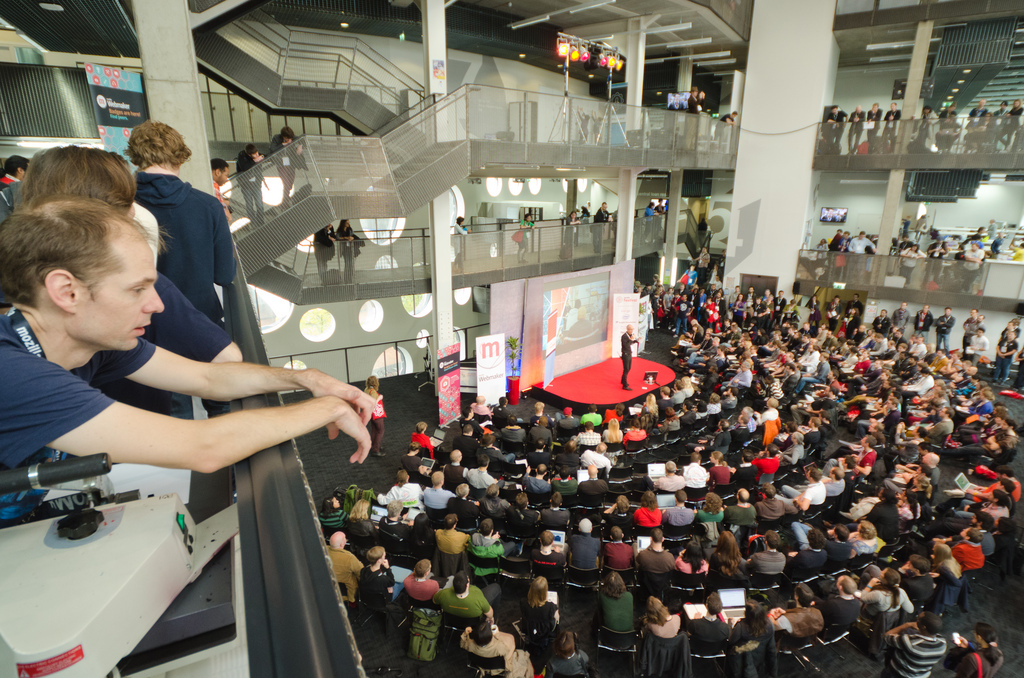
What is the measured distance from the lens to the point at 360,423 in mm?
1515

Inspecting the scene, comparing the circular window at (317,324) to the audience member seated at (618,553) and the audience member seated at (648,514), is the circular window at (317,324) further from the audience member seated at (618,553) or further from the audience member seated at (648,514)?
the audience member seated at (618,553)

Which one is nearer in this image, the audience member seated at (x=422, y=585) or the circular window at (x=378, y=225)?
the audience member seated at (x=422, y=585)

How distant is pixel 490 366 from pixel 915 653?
9361mm

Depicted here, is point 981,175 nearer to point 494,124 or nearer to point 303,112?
point 494,124

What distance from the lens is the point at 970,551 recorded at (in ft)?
22.7

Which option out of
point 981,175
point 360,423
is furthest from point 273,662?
point 981,175

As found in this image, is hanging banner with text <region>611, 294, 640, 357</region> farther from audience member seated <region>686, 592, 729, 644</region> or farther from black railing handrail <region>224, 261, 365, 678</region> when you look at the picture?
black railing handrail <region>224, 261, 365, 678</region>

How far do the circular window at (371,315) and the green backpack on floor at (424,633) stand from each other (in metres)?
12.1

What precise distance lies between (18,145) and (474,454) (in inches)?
433

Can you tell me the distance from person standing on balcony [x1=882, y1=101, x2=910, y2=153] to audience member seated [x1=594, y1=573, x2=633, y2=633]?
18032 millimetres

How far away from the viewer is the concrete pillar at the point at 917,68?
640 inches

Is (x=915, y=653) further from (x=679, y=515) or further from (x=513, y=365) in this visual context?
(x=513, y=365)

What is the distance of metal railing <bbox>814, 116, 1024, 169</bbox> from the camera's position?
50.4 feet

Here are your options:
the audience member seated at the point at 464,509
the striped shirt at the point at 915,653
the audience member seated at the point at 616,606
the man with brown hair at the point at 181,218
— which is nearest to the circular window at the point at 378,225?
the audience member seated at the point at 464,509
